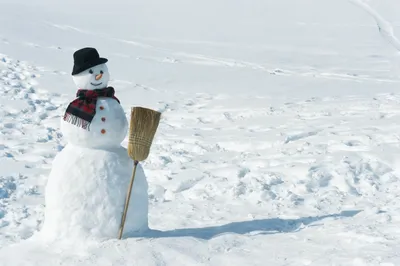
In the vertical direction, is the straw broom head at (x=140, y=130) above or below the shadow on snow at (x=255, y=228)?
above

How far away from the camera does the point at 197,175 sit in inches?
257

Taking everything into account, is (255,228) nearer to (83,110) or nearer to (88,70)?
(83,110)

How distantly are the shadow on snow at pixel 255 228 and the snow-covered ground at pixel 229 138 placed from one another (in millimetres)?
17

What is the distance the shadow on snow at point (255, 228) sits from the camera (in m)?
4.71

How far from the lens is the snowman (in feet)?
13.7

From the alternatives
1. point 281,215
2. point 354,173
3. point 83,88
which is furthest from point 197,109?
point 83,88

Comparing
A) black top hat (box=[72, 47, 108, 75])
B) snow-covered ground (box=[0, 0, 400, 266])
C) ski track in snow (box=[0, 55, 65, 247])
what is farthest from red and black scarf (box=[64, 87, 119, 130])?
ski track in snow (box=[0, 55, 65, 247])

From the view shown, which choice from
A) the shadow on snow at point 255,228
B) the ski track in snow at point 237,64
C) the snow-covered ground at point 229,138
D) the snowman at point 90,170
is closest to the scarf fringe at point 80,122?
the snowman at point 90,170

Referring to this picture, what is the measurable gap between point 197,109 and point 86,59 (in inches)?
197

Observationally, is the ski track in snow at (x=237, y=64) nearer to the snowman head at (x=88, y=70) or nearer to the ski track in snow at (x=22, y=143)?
the ski track in snow at (x=22, y=143)

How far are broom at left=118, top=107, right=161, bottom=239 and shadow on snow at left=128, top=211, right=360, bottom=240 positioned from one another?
0.54m

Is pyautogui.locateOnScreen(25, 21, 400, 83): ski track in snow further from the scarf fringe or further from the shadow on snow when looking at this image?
the scarf fringe

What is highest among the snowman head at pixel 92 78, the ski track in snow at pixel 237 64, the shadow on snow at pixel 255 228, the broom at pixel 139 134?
the snowman head at pixel 92 78

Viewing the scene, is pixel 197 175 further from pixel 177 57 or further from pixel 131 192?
pixel 177 57
